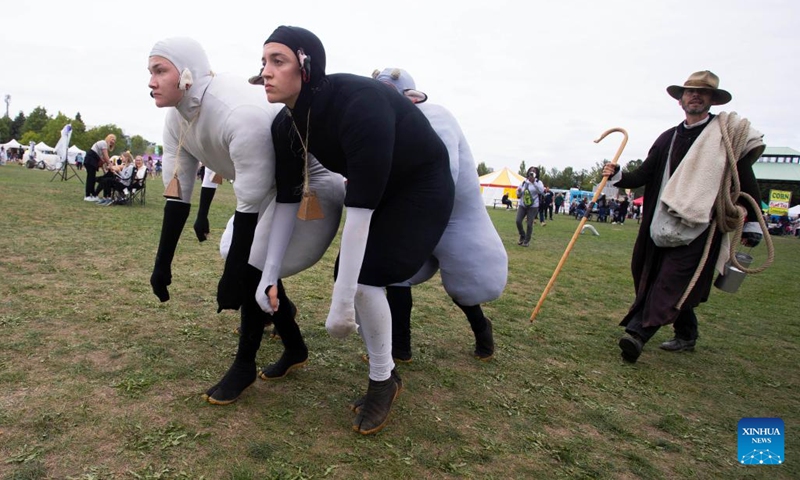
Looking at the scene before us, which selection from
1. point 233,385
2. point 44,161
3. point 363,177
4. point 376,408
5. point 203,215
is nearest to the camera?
point 363,177

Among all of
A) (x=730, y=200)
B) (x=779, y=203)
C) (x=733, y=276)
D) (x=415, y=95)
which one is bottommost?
(x=733, y=276)

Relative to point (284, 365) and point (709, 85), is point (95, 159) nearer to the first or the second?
point (284, 365)

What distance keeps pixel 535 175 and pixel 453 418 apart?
→ 31.4ft

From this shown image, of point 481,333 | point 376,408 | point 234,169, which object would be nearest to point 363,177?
point 234,169

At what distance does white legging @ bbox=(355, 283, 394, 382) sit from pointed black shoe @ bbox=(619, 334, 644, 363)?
6.84 feet

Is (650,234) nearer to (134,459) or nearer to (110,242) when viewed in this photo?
(134,459)

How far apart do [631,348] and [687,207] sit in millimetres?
1097

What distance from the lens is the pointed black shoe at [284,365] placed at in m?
3.00

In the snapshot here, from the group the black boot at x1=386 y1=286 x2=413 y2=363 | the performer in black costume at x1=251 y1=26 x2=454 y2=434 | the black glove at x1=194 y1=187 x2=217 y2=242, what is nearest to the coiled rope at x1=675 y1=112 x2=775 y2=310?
the black boot at x1=386 y1=286 x2=413 y2=363

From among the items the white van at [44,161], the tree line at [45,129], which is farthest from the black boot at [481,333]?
the tree line at [45,129]

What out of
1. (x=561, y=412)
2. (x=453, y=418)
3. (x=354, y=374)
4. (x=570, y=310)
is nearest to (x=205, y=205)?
(x=354, y=374)

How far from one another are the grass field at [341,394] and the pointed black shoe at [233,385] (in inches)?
2.0

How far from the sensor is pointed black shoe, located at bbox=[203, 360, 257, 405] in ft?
8.57

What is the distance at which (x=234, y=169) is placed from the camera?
2.67m
